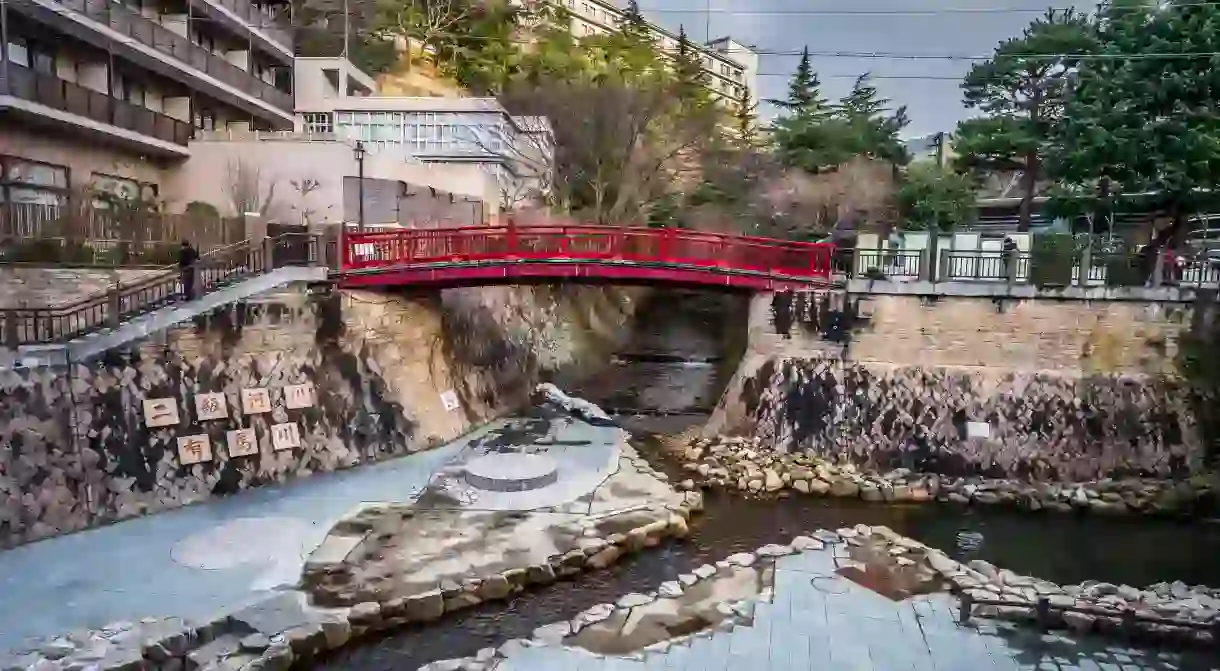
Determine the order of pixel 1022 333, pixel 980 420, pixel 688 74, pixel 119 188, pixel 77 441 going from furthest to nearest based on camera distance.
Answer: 1. pixel 688 74
2. pixel 119 188
3. pixel 1022 333
4. pixel 980 420
5. pixel 77 441

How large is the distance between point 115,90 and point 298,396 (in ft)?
45.6

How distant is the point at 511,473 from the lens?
15.5 m

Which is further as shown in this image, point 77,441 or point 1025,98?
point 1025,98

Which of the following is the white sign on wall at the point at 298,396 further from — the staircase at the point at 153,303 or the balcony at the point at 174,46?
the balcony at the point at 174,46

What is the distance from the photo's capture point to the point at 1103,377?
17.6 metres

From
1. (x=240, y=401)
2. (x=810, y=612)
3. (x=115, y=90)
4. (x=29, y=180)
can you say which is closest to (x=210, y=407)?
(x=240, y=401)

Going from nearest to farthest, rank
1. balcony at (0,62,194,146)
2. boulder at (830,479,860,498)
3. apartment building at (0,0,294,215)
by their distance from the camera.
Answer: boulder at (830,479,860,498), balcony at (0,62,194,146), apartment building at (0,0,294,215)

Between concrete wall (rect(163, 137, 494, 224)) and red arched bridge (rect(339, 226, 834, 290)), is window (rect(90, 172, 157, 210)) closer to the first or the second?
concrete wall (rect(163, 137, 494, 224))

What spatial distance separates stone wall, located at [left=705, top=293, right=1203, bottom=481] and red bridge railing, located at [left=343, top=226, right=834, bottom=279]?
181 cm

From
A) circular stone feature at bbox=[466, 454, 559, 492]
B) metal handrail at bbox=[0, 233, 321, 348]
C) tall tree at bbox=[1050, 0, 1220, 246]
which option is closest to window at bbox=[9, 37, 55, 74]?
metal handrail at bbox=[0, 233, 321, 348]

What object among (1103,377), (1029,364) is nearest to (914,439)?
(1029,364)

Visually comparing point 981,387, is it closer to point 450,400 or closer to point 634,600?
point 634,600

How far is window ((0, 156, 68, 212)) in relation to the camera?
58.2 feet

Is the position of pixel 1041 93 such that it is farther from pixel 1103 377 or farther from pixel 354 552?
pixel 354 552
